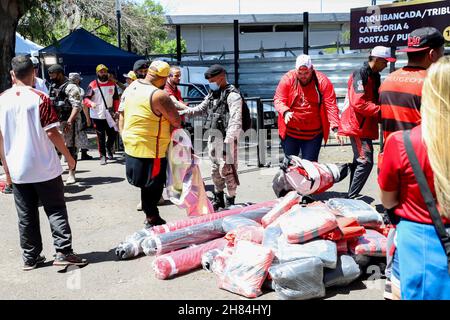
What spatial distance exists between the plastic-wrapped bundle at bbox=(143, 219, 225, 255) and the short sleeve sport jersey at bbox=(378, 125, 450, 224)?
2.84m

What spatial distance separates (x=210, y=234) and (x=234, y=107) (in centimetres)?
179

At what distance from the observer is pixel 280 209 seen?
17.2 ft

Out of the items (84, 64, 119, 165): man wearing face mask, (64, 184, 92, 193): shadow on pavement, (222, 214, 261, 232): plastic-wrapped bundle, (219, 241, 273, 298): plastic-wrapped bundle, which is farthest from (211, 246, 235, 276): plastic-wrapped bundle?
(84, 64, 119, 165): man wearing face mask

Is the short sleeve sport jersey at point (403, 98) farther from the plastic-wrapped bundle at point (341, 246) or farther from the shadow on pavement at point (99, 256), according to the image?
the shadow on pavement at point (99, 256)

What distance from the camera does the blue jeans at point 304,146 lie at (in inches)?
263

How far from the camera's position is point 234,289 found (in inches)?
170

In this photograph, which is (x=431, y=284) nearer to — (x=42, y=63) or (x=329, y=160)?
(x=329, y=160)

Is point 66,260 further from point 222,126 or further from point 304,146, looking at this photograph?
point 304,146

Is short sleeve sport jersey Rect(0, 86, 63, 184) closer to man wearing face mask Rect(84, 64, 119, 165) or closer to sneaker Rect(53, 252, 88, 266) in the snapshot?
sneaker Rect(53, 252, 88, 266)

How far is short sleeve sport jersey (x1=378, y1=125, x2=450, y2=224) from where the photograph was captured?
2.43m

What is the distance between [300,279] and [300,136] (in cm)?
289

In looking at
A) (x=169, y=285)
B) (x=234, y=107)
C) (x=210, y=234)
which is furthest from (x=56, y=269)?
(x=234, y=107)

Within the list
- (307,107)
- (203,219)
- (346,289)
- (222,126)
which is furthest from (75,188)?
(346,289)

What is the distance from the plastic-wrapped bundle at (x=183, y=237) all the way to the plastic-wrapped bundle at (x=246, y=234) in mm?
399
